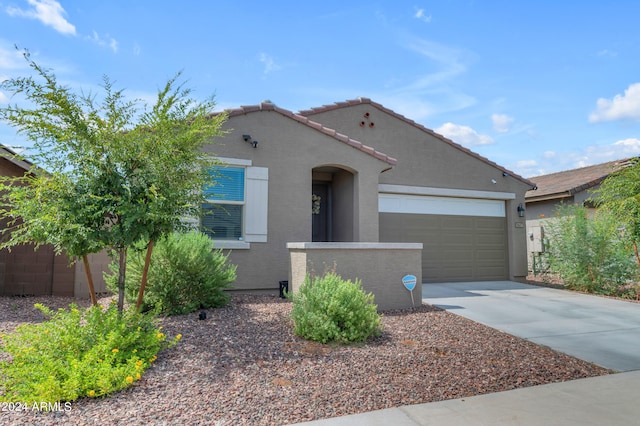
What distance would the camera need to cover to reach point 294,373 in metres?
4.34

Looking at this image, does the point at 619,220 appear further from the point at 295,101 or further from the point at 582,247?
the point at 295,101

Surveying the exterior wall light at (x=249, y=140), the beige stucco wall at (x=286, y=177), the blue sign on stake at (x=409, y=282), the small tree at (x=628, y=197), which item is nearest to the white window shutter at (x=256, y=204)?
the beige stucco wall at (x=286, y=177)

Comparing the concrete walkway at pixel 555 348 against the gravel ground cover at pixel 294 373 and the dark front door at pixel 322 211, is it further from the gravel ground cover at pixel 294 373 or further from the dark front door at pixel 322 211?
the dark front door at pixel 322 211

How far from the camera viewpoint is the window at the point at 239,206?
8.64 metres

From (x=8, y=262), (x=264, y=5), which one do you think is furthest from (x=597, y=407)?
(x=8, y=262)

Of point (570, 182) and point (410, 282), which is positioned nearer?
point (410, 282)

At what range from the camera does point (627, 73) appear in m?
9.44

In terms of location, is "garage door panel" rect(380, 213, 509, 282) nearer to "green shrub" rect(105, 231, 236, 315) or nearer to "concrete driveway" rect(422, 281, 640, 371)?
"concrete driveway" rect(422, 281, 640, 371)

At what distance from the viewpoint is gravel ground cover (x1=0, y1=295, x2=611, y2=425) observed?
3486mm

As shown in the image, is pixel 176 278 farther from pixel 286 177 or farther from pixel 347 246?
pixel 286 177

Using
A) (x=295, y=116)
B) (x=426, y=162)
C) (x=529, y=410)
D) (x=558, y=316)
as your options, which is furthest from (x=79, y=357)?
(x=426, y=162)

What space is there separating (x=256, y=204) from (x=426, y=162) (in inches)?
233

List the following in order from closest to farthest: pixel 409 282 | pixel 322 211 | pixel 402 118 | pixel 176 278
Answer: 1. pixel 176 278
2. pixel 409 282
3. pixel 322 211
4. pixel 402 118

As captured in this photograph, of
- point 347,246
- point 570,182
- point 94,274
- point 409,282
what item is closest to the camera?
point 347,246
